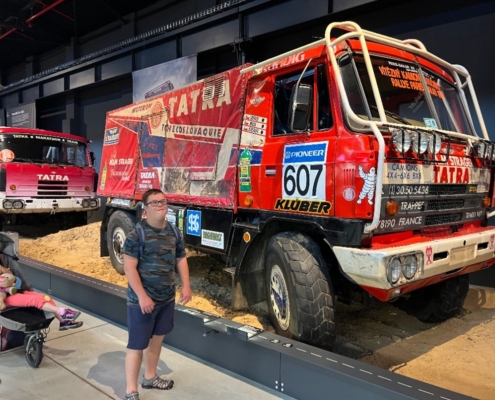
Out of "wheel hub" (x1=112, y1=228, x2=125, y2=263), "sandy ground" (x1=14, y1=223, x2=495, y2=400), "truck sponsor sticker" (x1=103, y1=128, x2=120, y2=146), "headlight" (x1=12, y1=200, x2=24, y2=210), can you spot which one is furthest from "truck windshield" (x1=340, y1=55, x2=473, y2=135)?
"headlight" (x1=12, y1=200, x2=24, y2=210)

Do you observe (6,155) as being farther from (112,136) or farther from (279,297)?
(279,297)

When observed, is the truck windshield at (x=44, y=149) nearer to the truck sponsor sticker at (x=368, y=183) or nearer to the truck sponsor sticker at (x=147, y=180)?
the truck sponsor sticker at (x=147, y=180)

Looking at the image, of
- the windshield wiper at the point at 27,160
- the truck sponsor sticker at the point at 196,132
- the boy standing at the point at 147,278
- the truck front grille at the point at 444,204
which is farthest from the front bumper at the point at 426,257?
the windshield wiper at the point at 27,160

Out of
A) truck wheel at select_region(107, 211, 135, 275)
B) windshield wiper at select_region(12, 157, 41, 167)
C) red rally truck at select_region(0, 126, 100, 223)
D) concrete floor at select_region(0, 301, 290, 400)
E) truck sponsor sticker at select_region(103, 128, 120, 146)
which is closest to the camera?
concrete floor at select_region(0, 301, 290, 400)

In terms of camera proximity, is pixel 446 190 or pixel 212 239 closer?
pixel 446 190

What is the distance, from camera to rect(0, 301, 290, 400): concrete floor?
3055 millimetres

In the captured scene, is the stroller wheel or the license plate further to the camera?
the license plate

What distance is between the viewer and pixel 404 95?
4090mm

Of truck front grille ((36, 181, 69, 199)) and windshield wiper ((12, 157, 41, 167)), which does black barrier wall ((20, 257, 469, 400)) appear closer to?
truck front grille ((36, 181, 69, 199))

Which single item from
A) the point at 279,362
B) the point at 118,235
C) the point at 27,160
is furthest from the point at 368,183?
the point at 27,160

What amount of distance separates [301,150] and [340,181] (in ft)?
1.87

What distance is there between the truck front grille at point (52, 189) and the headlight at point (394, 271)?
9312 mm

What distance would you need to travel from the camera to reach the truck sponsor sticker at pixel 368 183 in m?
3.23

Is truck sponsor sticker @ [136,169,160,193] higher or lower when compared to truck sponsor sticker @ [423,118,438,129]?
lower
